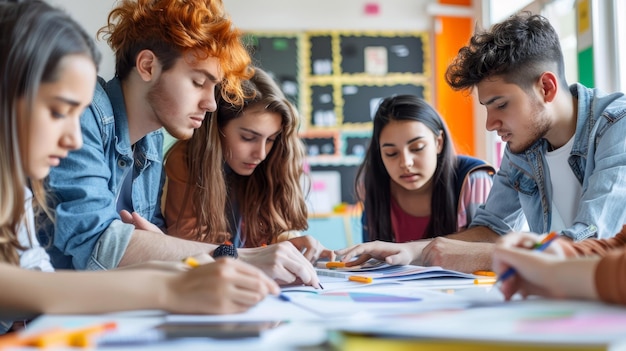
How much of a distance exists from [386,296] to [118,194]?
96cm

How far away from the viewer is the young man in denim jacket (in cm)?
159

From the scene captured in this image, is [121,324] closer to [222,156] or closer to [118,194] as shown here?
[118,194]

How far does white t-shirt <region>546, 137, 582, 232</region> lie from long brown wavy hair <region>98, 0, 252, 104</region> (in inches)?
34.8

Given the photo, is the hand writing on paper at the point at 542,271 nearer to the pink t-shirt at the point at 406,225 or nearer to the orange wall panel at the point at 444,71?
the pink t-shirt at the point at 406,225

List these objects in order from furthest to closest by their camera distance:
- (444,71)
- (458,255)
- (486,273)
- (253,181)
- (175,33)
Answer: (444,71)
(253,181)
(175,33)
(458,255)
(486,273)

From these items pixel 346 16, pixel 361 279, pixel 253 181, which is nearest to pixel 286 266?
pixel 361 279

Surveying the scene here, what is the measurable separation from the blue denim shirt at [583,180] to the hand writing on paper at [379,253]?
14.5 inches

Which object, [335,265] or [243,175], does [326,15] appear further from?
[335,265]

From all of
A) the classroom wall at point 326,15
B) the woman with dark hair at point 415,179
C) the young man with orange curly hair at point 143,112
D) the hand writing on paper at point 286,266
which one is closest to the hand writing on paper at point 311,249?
the young man with orange curly hair at point 143,112

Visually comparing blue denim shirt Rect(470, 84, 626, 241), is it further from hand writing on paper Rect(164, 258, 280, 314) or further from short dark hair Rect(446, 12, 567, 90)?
hand writing on paper Rect(164, 258, 280, 314)

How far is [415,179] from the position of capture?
2336 mm

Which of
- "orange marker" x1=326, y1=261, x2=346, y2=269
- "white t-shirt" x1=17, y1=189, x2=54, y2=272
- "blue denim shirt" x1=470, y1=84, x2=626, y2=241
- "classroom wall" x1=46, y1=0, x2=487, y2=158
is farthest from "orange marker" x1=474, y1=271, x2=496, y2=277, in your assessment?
"classroom wall" x1=46, y1=0, x2=487, y2=158

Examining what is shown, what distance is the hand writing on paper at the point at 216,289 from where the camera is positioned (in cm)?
85

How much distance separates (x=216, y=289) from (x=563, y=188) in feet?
4.08
